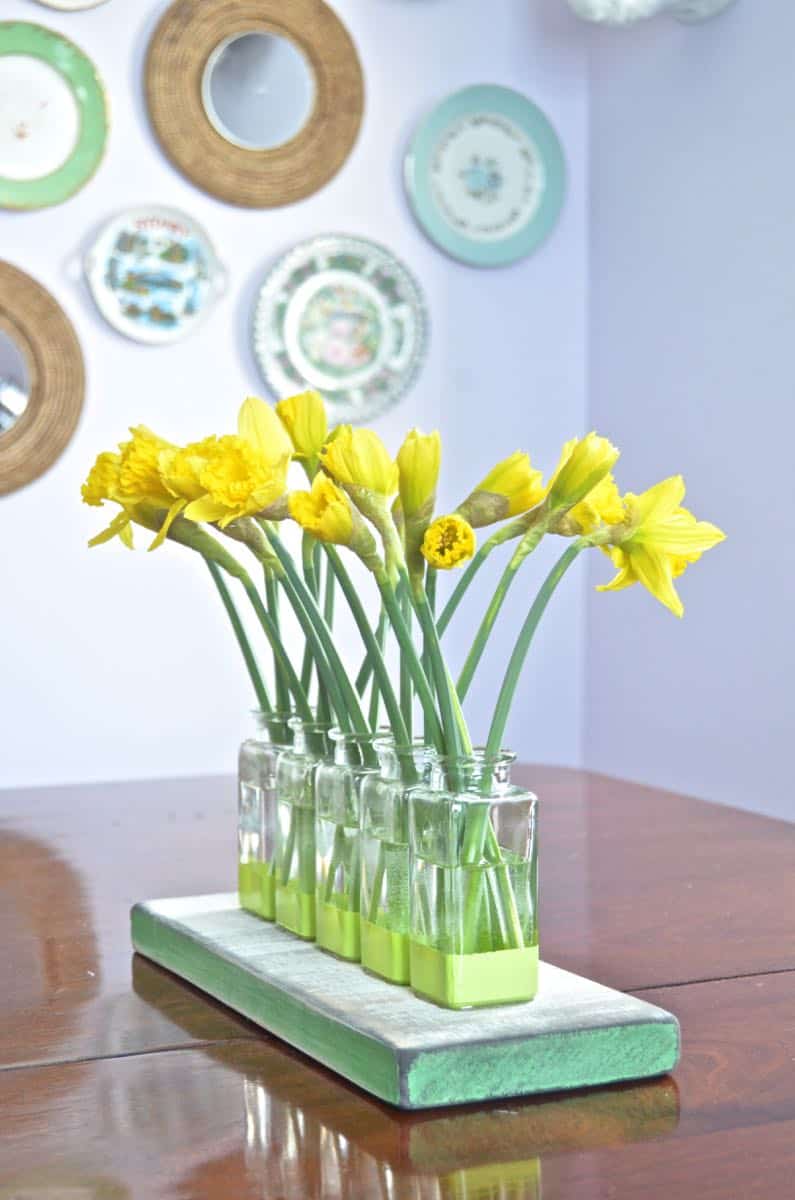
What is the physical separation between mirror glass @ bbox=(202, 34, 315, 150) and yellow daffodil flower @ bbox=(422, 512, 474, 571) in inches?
110

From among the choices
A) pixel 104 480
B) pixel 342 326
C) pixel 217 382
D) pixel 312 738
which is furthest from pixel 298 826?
pixel 342 326

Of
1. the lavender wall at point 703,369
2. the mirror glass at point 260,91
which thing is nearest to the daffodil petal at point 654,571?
the lavender wall at point 703,369

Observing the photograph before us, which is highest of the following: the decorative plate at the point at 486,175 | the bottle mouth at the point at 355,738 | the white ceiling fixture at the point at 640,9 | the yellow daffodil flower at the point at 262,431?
the white ceiling fixture at the point at 640,9

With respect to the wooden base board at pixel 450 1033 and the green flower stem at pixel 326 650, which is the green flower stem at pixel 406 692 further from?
the wooden base board at pixel 450 1033

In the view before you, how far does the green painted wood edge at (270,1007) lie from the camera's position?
84 centimetres

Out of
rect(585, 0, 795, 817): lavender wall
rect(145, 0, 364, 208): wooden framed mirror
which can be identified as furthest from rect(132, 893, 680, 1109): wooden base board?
rect(145, 0, 364, 208): wooden framed mirror

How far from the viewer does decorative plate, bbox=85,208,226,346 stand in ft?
11.0

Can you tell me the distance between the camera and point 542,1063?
848mm

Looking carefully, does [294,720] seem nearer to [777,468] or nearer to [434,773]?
[434,773]

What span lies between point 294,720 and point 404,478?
26cm

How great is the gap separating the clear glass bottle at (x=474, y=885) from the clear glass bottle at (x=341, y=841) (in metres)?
0.10

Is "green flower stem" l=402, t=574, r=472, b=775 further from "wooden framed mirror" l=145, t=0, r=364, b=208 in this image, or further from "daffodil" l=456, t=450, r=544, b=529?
"wooden framed mirror" l=145, t=0, r=364, b=208

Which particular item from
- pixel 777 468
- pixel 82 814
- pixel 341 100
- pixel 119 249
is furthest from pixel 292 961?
pixel 341 100

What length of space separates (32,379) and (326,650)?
7.95 feet
